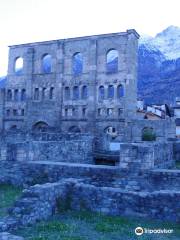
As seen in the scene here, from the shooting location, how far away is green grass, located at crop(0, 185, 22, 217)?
10457 millimetres

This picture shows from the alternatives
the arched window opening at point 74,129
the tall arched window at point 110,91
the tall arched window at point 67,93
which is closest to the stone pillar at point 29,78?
the tall arched window at point 67,93

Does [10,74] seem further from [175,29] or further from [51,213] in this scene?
[175,29]

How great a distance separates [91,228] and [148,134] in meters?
31.3

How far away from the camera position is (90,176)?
1284cm

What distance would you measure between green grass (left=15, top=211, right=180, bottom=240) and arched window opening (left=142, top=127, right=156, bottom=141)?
29524 millimetres

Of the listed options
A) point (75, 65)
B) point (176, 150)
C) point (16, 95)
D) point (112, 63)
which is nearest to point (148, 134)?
point (176, 150)

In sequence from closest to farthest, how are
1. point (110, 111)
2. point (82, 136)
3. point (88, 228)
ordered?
point (88, 228), point (82, 136), point (110, 111)

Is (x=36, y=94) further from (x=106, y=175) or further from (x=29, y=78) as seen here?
(x=106, y=175)

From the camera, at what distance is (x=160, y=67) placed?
120 m

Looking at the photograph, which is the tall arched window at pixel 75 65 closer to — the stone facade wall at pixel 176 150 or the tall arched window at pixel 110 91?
the tall arched window at pixel 110 91

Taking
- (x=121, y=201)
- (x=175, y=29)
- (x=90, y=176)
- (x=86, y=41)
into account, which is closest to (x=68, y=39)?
(x=86, y=41)

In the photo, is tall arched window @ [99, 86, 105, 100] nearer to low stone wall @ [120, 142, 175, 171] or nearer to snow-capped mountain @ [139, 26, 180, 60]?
low stone wall @ [120, 142, 175, 171]

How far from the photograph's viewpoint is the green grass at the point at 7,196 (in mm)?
10457

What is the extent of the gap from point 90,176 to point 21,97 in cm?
3602
